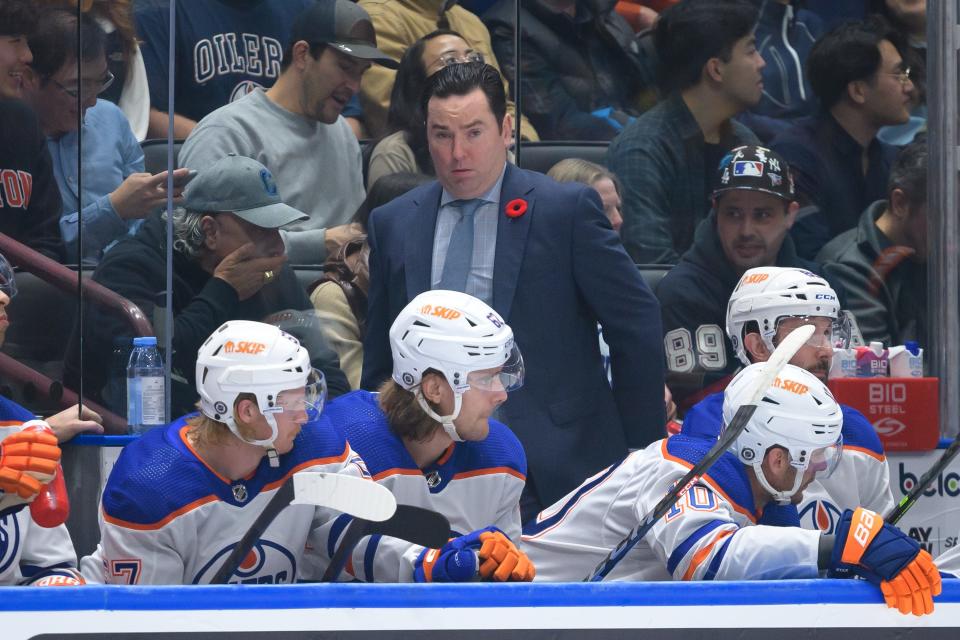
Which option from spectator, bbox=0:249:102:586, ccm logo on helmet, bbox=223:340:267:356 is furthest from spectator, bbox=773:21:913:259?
spectator, bbox=0:249:102:586

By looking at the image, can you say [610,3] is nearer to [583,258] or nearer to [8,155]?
[583,258]

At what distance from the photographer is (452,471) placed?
312 cm

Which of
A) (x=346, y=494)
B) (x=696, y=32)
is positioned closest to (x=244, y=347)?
(x=346, y=494)

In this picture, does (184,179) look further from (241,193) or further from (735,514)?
(735,514)

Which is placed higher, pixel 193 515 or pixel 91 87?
pixel 91 87

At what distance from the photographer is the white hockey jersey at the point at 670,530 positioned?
2674 millimetres

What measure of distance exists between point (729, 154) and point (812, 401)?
190 centimetres

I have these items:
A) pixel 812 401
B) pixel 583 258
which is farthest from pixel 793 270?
pixel 812 401

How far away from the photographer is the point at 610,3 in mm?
4680

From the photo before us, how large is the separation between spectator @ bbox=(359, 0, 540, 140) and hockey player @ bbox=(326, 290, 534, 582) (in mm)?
1444

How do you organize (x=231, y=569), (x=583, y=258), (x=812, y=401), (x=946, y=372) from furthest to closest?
1. (x=946, y=372)
2. (x=583, y=258)
3. (x=812, y=401)
4. (x=231, y=569)

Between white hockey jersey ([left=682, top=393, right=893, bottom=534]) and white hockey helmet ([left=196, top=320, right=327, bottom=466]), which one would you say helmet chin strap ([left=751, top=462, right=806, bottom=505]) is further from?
white hockey helmet ([left=196, top=320, right=327, bottom=466])

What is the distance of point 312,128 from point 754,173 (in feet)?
4.51

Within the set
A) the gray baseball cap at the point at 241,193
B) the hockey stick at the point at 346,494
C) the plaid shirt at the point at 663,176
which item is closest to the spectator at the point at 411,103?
the gray baseball cap at the point at 241,193
